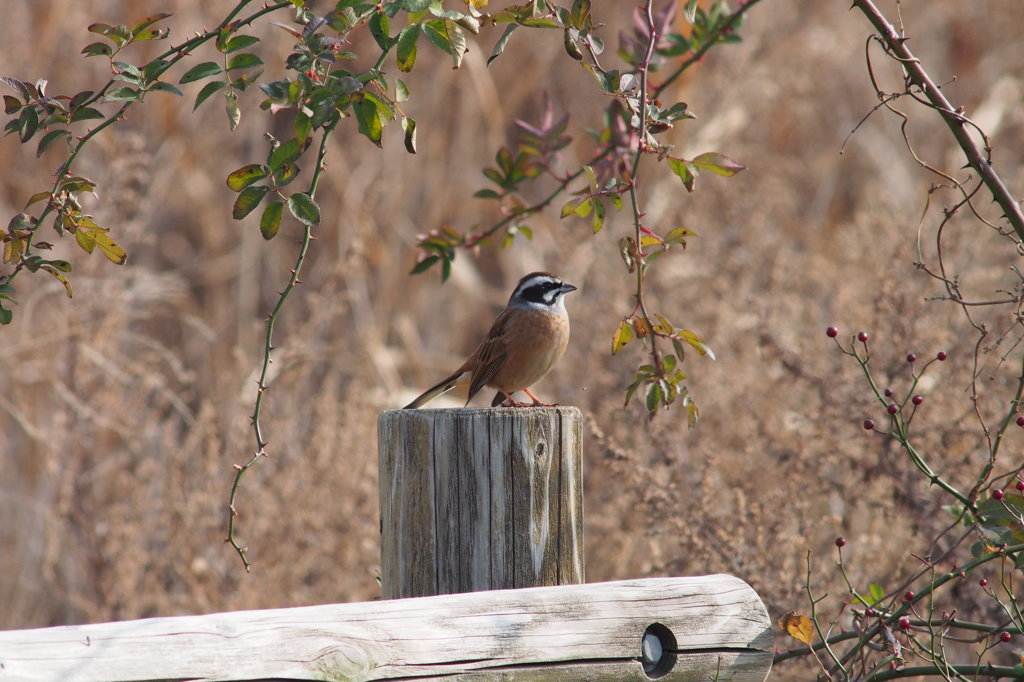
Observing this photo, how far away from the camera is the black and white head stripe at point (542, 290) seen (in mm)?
4227

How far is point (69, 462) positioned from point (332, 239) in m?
2.69

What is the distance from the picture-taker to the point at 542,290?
13.9 feet

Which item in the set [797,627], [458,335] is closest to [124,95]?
[797,627]

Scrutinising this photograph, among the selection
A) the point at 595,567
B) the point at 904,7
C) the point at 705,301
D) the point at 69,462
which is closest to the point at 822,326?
the point at 705,301

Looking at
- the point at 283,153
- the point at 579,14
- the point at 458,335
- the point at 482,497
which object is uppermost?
the point at 458,335

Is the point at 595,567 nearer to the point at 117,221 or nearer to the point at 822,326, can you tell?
the point at 822,326

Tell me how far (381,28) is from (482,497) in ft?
3.36

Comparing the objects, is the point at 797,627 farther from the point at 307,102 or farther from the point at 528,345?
the point at 528,345

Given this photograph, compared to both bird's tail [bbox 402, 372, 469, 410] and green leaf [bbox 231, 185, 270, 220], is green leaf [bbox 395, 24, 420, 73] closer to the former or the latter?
green leaf [bbox 231, 185, 270, 220]

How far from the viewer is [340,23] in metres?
2.14

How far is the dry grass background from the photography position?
442cm

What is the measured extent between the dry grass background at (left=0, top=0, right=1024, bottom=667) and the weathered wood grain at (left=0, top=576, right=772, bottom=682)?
54.1 inches

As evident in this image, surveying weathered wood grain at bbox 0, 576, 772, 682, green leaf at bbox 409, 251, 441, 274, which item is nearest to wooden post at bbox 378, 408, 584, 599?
weathered wood grain at bbox 0, 576, 772, 682

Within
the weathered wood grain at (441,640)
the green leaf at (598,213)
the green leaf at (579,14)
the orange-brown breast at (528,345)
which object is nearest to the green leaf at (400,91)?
the green leaf at (579,14)
